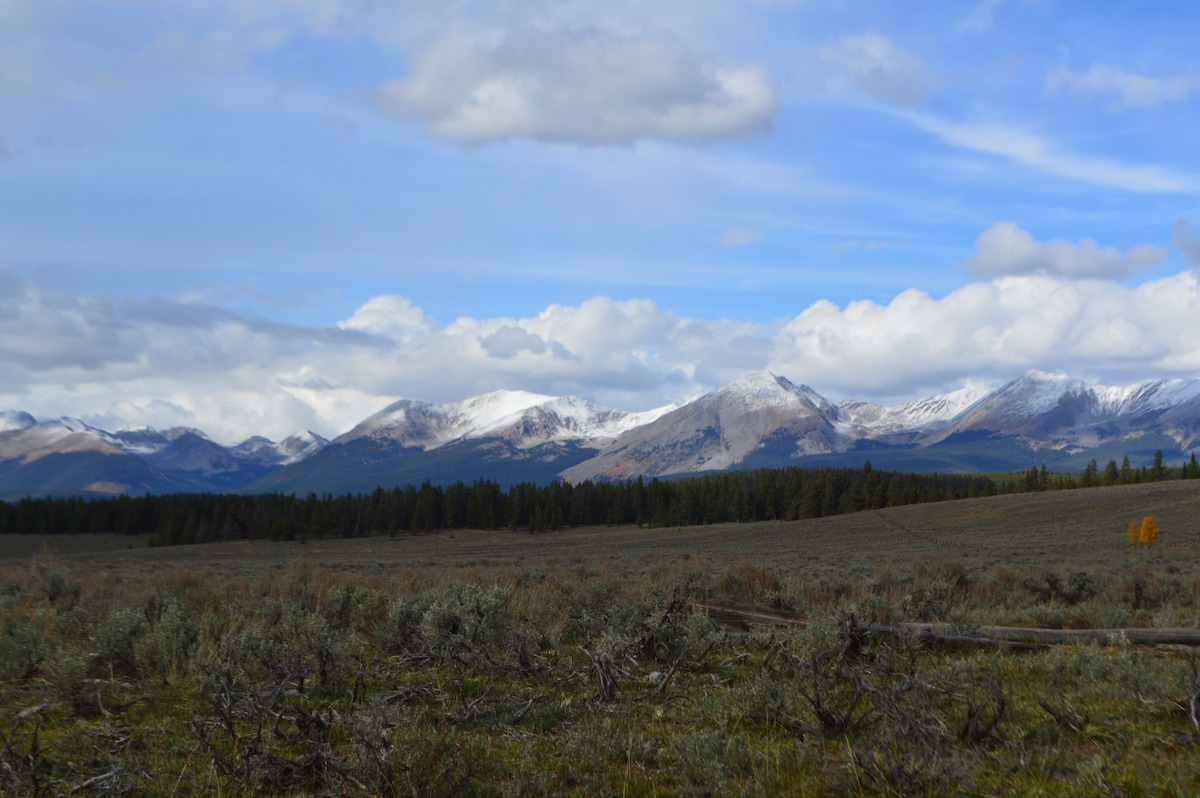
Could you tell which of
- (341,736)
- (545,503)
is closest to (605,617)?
(341,736)

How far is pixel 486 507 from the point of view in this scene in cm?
11288

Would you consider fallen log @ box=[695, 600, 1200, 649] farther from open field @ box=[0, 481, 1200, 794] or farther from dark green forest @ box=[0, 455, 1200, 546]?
dark green forest @ box=[0, 455, 1200, 546]

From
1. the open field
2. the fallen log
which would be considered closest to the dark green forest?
the open field

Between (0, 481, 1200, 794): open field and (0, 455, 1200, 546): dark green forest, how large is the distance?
95056mm

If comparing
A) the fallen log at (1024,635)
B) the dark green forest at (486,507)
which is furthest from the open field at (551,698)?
the dark green forest at (486,507)

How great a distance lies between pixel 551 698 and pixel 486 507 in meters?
107

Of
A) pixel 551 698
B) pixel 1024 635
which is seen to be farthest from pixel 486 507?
pixel 551 698

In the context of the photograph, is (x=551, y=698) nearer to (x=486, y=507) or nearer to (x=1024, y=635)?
(x=1024, y=635)

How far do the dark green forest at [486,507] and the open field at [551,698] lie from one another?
312ft

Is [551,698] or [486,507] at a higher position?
[551,698]

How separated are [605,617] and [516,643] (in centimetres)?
241

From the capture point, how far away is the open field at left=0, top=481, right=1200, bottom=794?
5098 millimetres

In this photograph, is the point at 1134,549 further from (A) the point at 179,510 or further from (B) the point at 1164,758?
(A) the point at 179,510

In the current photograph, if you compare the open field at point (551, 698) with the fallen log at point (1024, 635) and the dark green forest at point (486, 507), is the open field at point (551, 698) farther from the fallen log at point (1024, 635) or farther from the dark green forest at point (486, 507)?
the dark green forest at point (486, 507)
